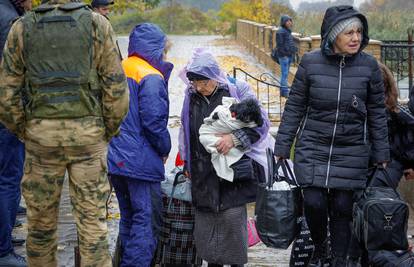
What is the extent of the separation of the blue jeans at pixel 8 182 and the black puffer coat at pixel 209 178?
3.83ft

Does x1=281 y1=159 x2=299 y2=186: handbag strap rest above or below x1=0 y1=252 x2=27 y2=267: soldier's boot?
above

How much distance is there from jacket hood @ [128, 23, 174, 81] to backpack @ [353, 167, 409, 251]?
168 cm

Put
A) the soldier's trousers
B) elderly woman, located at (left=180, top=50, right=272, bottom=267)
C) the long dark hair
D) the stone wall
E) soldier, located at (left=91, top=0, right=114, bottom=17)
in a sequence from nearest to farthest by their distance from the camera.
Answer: the soldier's trousers, elderly woman, located at (left=180, top=50, right=272, bottom=267), the long dark hair, soldier, located at (left=91, top=0, right=114, bottom=17), the stone wall

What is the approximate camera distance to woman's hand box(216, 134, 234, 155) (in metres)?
5.00

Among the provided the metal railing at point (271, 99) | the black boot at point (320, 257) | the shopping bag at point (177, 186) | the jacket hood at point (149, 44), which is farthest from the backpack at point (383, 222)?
the metal railing at point (271, 99)

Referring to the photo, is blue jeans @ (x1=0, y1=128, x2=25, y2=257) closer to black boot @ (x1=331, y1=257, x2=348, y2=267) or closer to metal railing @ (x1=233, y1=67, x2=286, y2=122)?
black boot @ (x1=331, y1=257, x2=348, y2=267)

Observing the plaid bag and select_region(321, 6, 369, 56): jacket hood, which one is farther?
the plaid bag

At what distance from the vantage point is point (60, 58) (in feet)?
13.4

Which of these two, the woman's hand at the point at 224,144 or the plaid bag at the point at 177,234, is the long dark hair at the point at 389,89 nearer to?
the woman's hand at the point at 224,144

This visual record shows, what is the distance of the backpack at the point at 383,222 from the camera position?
500 centimetres

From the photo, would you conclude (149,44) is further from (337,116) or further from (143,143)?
(337,116)

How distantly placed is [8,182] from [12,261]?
1.67 ft

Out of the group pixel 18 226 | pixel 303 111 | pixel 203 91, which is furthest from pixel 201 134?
pixel 18 226

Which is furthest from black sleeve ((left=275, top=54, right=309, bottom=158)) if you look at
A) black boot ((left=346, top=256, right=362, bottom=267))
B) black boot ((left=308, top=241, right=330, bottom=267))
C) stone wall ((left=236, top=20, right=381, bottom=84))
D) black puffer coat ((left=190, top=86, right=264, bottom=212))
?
stone wall ((left=236, top=20, right=381, bottom=84))
